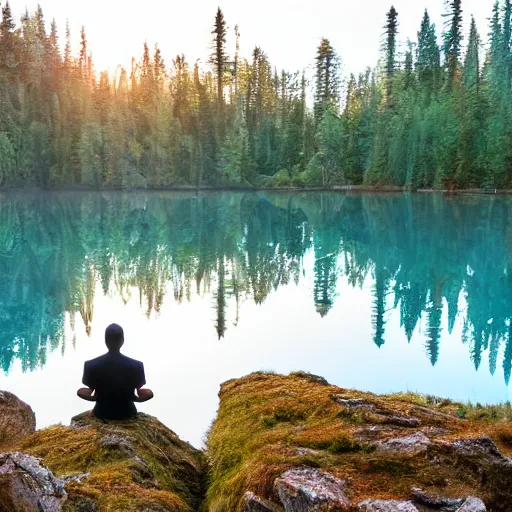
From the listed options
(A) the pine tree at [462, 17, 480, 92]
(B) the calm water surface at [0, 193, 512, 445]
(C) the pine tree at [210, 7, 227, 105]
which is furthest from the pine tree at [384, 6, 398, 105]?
(B) the calm water surface at [0, 193, 512, 445]

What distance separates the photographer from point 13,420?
296 inches

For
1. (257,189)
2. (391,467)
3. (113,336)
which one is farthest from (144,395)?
(257,189)

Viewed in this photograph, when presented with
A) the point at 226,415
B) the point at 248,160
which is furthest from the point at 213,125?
the point at 226,415

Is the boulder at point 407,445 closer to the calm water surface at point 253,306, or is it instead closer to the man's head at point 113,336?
the man's head at point 113,336

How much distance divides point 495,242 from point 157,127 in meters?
62.6

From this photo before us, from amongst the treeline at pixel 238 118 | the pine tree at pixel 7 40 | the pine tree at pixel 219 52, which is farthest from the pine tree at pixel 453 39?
the pine tree at pixel 7 40

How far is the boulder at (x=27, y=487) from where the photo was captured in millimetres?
3826

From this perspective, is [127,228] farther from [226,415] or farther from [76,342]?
[226,415]

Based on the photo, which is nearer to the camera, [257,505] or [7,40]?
[257,505]

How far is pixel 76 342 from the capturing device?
14977mm

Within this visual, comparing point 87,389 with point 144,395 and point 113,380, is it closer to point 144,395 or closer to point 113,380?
point 113,380

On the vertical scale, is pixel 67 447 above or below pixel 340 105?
below

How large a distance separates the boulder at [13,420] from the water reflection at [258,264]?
5496 millimetres

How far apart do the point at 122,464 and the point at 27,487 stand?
138 cm
